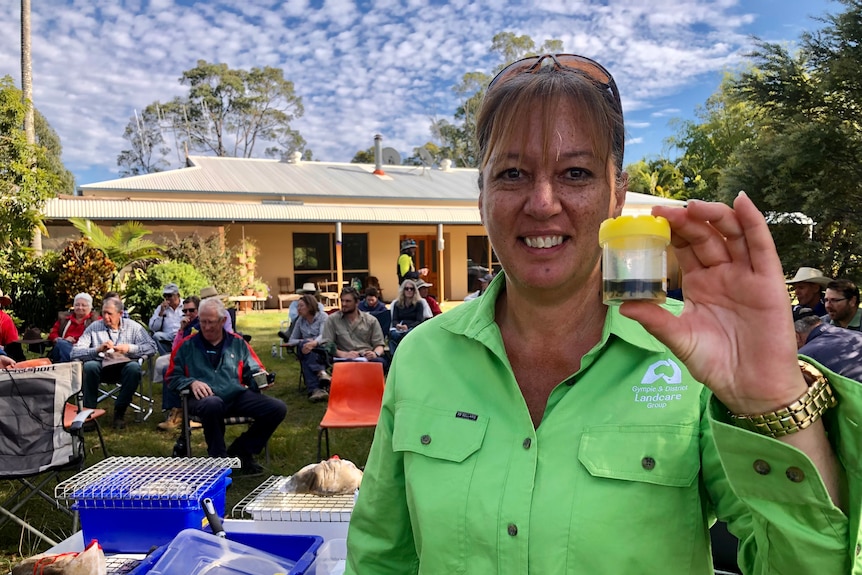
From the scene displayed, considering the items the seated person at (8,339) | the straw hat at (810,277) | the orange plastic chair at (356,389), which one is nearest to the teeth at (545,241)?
the orange plastic chair at (356,389)

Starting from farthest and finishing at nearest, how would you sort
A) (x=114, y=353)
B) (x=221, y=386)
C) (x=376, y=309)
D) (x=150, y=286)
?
Result: (x=150, y=286) < (x=376, y=309) < (x=114, y=353) < (x=221, y=386)

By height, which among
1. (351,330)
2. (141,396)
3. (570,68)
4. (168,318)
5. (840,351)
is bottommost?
(141,396)

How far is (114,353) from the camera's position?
7715 mm

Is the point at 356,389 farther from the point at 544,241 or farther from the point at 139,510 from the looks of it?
the point at 544,241

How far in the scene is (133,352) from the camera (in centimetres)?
791

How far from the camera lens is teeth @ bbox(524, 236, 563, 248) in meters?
1.29

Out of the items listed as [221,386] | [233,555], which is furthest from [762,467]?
[221,386]

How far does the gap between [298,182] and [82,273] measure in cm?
1015

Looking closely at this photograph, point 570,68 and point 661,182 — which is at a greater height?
point 661,182

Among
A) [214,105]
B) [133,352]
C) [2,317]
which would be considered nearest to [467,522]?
[133,352]

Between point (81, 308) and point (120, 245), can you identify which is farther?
point (120, 245)

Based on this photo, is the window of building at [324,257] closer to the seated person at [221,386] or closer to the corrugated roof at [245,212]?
the corrugated roof at [245,212]

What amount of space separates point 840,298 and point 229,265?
15883 mm

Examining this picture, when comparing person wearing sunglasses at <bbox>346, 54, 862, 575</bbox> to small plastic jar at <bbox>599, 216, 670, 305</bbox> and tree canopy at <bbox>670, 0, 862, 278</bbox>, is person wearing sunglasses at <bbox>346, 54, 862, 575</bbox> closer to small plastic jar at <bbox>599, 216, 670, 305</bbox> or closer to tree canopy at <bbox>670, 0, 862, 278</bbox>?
small plastic jar at <bbox>599, 216, 670, 305</bbox>
